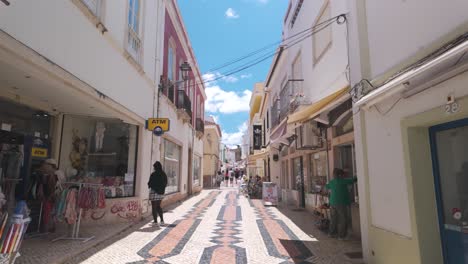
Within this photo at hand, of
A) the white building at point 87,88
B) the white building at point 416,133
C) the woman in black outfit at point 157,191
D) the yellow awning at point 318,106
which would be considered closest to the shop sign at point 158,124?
the white building at point 87,88

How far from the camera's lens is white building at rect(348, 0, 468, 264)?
133 inches

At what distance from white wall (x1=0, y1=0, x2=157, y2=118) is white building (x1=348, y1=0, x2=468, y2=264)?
4.76 metres

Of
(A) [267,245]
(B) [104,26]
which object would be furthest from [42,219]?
(A) [267,245]

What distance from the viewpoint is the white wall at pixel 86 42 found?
13.8 feet

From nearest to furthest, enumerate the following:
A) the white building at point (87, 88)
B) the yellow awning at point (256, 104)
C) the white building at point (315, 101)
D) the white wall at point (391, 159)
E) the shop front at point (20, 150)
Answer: the white wall at point (391, 159) < the white building at point (87, 88) < the shop front at point (20, 150) < the white building at point (315, 101) < the yellow awning at point (256, 104)

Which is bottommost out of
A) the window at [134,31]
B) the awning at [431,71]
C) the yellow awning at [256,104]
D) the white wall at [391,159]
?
the white wall at [391,159]

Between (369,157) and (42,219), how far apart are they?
6.63 metres

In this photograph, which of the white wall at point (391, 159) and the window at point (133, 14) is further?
the window at point (133, 14)

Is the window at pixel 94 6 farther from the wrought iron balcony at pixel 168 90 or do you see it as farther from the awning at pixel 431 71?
the awning at pixel 431 71

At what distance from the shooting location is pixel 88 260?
5074mm

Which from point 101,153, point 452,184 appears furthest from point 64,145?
point 452,184

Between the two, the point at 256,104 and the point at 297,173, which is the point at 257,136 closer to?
the point at 256,104

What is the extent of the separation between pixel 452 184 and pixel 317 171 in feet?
21.8

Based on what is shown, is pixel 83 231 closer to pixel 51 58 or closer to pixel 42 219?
pixel 42 219
